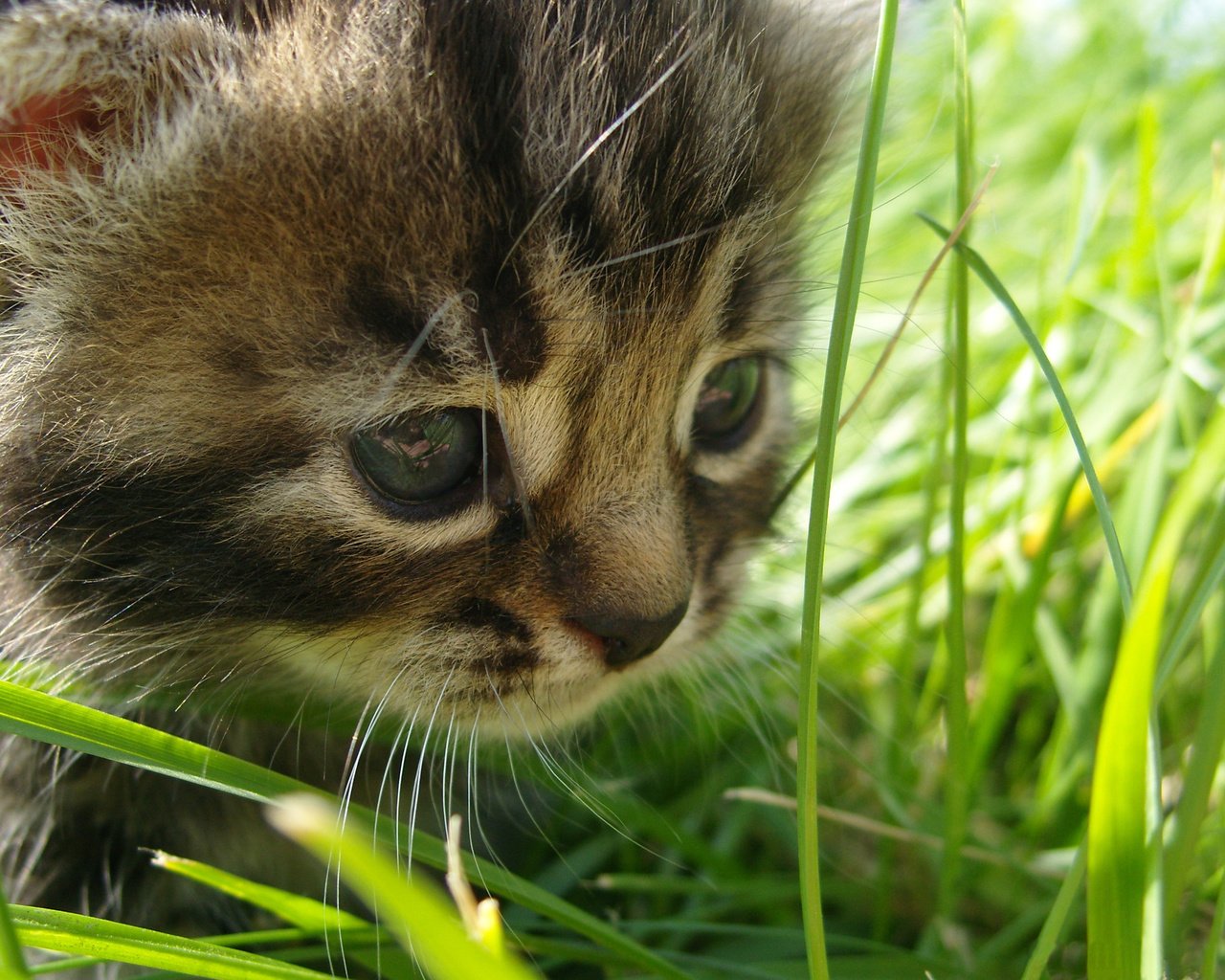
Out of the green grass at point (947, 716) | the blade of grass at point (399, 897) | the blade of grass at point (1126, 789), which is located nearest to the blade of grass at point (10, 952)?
the green grass at point (947, 716)

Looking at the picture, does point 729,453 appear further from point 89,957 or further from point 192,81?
point 89,957

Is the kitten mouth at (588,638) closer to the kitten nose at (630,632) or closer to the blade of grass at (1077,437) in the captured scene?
the kitten nose at (630,632)

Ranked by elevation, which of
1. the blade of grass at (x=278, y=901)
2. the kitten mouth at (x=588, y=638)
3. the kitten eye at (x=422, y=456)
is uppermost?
the kitten eye at (x=422, y=456)

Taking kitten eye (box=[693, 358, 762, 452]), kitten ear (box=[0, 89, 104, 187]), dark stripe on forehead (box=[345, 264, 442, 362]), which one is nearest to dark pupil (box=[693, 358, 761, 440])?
kitten eye (box=[693, 358, 762, 452])

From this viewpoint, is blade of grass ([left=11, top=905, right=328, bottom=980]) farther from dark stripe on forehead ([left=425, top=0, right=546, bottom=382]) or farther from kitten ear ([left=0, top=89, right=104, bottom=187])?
kitten ear ([left=0, top=89, right=104, bottom=187])

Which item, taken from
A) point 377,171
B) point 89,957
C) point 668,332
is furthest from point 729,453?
point 89,957

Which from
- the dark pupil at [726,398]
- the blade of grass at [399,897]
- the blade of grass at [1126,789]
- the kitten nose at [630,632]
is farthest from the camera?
the dark pupil at [726,398]

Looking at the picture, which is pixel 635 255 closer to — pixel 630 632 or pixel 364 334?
pixel 364 334
